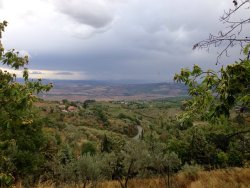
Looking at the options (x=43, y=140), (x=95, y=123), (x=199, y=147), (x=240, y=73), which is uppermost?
(x=240, y=73)

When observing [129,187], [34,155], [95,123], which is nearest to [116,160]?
[34,155]

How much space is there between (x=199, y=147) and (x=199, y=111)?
3787 centimetres

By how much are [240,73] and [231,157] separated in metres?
39.5

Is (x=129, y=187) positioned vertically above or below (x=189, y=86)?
below

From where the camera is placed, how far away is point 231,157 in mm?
42344

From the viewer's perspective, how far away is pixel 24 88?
7.55m

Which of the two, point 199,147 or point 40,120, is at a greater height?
point 40,120

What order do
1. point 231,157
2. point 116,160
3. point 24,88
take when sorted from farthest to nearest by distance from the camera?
point 231,157, point 116,160, point 24,88

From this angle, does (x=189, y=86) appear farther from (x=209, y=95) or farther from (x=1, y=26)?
(x=1, y=26)

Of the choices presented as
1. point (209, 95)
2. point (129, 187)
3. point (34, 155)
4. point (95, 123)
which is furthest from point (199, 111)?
point (95, 123)

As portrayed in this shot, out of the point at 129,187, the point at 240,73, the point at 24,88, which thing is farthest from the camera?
the point at 129,187

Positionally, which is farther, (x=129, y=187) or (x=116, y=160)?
(x=116, y=160)

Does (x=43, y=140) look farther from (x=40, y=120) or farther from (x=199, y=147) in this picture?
(x=199, y=147)

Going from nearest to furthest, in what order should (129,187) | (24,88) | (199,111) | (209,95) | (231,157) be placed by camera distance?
(209,95) → (199,111) → (24,88) → (129,187) → (231,157)
